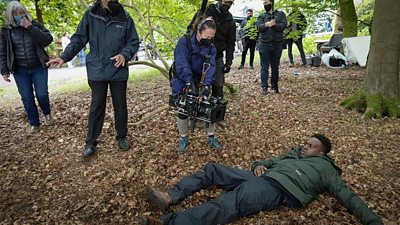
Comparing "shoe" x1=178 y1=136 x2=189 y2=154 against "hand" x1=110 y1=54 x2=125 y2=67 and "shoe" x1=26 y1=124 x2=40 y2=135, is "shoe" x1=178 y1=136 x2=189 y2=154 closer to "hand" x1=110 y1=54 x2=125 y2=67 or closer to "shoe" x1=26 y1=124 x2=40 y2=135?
"hand" x1=110 y1=54 x2=125 y2=67

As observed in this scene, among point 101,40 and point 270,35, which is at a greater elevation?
point 270,35

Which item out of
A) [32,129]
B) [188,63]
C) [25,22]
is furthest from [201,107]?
[32,129]

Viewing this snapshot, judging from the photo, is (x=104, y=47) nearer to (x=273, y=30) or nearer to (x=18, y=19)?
(x=18, y=19)

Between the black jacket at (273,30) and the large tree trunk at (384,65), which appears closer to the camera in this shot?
the large tree trunk at (384,65)

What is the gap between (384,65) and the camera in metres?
5.60

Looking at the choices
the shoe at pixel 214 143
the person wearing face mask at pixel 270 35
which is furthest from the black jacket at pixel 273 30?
the shoe at pixel 214 143

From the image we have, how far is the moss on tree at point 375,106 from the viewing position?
5.50 metres

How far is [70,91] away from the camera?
8.76 metres

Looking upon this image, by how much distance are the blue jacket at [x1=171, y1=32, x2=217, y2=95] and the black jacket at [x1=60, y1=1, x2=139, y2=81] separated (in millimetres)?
623

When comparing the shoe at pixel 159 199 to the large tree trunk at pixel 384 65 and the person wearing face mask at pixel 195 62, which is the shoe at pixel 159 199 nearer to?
the person wearing face mask at pixel 195 62

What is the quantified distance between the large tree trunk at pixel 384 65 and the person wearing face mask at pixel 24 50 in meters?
5.61

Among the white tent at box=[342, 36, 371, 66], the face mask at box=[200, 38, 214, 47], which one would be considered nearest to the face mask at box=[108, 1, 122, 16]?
the face mask at box=[200, 38, 214, 47]

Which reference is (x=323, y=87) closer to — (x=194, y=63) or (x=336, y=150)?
(x=336, y=150)

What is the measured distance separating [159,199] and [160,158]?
1180mm
